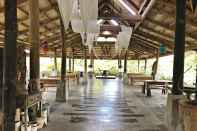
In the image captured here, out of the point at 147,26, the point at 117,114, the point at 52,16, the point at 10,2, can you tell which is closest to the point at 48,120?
the point at 117,114

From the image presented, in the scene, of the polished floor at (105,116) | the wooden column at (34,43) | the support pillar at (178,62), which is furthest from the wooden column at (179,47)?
the wooden column at (34,43)

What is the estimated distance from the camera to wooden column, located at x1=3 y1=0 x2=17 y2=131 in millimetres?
3097

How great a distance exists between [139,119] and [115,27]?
5.78 metres

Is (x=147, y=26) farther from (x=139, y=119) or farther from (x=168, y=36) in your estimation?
(x=139, y=119)

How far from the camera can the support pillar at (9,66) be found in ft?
10.2

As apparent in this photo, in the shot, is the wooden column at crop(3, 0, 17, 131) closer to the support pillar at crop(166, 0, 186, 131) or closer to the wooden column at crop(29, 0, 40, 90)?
the wooden column at crop(29, 0, 40, 90)

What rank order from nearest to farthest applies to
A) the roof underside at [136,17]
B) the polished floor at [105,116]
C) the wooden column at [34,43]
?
the wooden column at [34,43] → the polished floor at [105,116] → the roof underside at [136,17]

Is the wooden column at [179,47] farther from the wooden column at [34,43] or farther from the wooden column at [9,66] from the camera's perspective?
the wooden column at [9,66]

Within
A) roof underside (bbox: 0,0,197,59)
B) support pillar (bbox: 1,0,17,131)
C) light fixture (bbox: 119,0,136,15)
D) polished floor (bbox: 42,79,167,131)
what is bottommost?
polished floor (bbox: 42,79,167,131)

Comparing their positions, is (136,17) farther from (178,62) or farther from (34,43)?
(34,43)

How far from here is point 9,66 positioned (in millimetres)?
3100

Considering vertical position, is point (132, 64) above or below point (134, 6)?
below

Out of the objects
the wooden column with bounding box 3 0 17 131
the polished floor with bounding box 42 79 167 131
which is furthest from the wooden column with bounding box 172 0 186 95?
the wooden column with bounding box 3 0 17 131

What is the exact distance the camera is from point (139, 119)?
6617 mm
